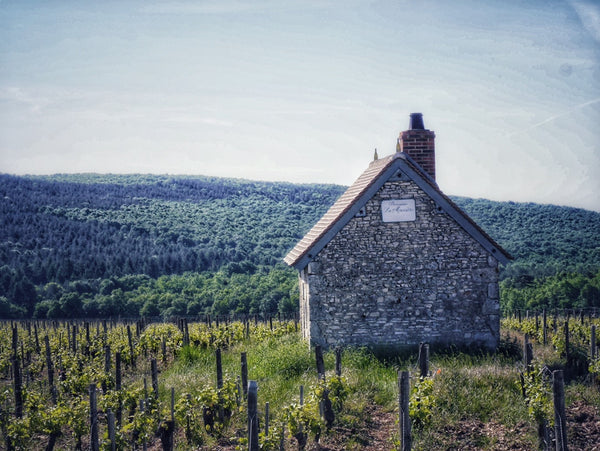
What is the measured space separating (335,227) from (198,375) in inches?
221

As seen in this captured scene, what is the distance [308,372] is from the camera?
1284 centimetres

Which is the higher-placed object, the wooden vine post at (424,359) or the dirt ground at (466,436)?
the wooden vine post at (424,359)

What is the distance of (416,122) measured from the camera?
1548cm

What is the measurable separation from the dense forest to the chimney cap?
30.3 metres

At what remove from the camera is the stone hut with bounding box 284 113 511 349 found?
545 inches

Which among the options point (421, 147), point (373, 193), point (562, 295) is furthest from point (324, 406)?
point (562, 295)

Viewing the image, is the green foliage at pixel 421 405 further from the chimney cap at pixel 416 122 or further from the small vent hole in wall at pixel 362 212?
the chimney cap at pixel 416 122

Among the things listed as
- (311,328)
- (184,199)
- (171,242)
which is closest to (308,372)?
(311,328)

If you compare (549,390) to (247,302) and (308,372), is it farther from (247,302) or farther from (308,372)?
(247,302)

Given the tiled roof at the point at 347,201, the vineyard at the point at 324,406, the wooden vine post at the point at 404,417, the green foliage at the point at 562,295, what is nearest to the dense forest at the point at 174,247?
the green foliage at the point at 562,295

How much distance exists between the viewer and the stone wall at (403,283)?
45.4ft

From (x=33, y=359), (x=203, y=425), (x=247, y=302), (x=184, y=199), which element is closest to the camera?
(x=203, y=425)

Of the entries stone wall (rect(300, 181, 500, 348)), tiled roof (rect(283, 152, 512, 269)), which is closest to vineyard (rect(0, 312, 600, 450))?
stone wall (rect(300, 181, 500, 348))

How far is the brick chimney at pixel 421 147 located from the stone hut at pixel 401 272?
1.47 meters
